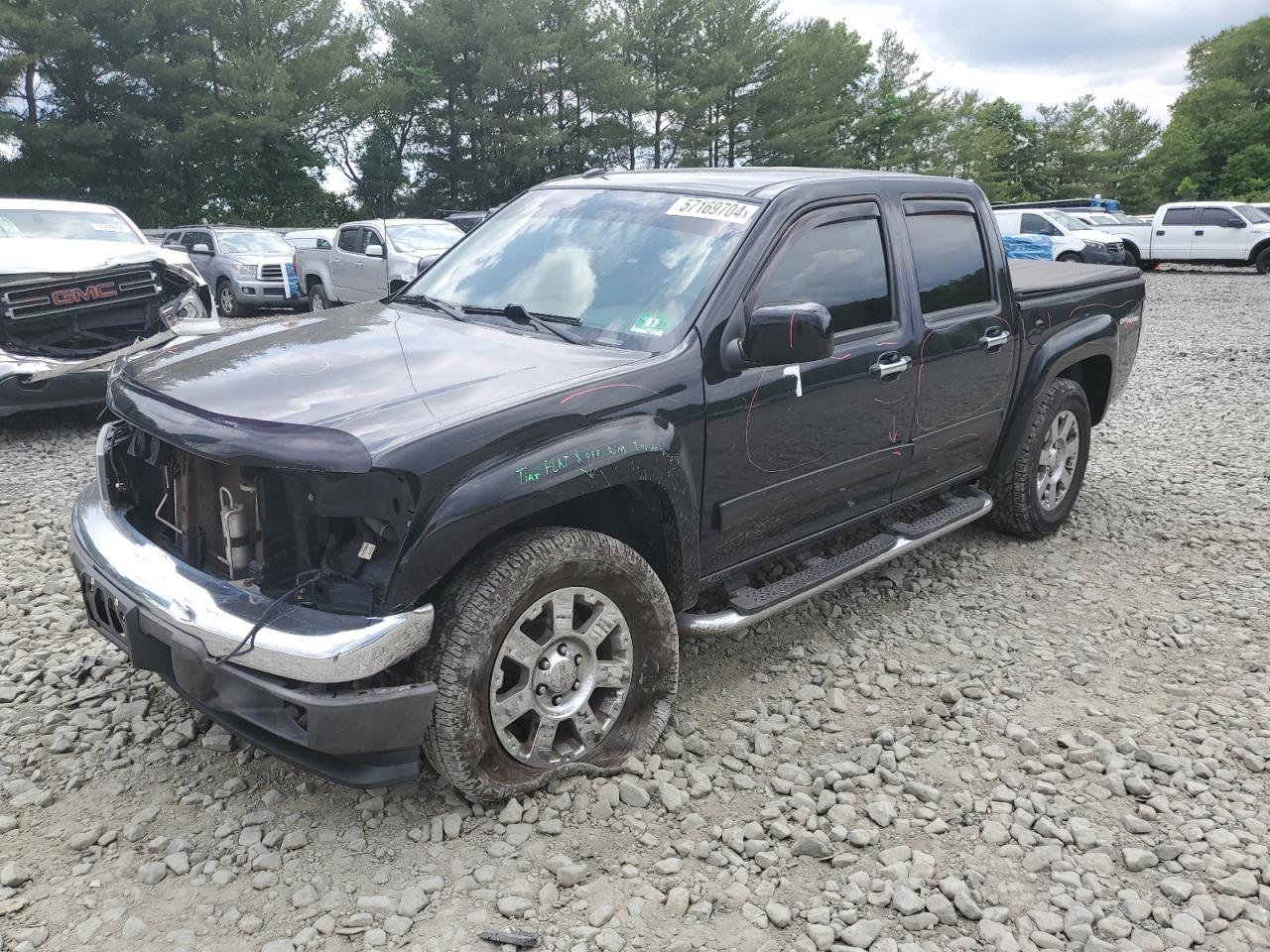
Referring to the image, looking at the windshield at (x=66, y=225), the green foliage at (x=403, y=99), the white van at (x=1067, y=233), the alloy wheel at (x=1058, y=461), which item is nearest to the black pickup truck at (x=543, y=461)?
the alloy wheel at (x=1058, y=461)

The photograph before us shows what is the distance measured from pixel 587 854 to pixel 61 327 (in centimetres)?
603

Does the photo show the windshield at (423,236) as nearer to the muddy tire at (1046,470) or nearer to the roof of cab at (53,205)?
the roof of cab at (53,205)

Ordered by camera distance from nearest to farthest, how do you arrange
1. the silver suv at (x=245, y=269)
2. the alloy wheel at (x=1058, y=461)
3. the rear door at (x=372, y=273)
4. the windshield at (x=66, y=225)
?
1. the alloy wheel at (x=1058, y=461)
2. the windshield at (x=66, y=225)
3. the rear door at (x=372, y=273)
4. the silver suv at (x=245, y=269)

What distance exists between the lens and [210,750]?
322cm

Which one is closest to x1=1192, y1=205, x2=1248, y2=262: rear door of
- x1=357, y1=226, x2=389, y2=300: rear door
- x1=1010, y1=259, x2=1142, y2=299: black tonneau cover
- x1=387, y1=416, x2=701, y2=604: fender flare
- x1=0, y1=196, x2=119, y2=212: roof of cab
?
x1=357, y1=226, x2=389, y2=300: rear door

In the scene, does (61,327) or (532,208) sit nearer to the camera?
(532,208)

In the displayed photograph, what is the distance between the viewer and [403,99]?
1486 inches

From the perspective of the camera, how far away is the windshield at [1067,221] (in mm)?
20469

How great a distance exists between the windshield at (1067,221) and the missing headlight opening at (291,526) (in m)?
20.8

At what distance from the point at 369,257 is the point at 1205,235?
60.6 ft

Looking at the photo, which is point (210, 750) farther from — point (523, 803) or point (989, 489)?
point (989, 489)

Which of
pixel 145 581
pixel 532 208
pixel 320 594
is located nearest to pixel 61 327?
pixel 532 208

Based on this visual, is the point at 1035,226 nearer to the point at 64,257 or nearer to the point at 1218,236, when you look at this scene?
the point at 1218,236

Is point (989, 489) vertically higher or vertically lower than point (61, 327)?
lower
